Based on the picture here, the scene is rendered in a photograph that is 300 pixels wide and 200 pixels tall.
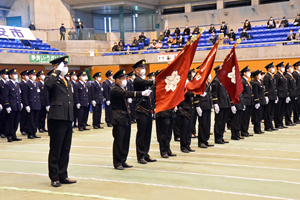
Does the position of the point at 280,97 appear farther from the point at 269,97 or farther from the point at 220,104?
the point at 220,104

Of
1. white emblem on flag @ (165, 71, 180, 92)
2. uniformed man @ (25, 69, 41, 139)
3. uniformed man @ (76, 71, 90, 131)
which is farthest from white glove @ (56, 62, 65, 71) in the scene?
uniformed man @ (76, 71, 90, 131)

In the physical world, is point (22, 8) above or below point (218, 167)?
above

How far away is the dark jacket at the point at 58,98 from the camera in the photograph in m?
5.20

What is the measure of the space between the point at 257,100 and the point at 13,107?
253 inches

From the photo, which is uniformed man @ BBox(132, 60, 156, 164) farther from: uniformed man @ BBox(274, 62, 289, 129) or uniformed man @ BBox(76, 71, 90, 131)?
uniformed man @ BBox(274, 62, 289, 129)

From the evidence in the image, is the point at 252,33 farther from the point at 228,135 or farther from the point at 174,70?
the point at 174,70

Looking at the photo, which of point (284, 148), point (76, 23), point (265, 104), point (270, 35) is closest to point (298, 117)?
point (265, 104)

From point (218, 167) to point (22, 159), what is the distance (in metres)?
3.71

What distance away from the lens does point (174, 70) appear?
257 inches

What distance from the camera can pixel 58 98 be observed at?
17.4 feet

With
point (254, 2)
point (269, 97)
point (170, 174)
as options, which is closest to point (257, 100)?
point (269, 97)

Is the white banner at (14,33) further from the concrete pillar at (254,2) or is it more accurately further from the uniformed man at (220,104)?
the uniformed man at (220,104)

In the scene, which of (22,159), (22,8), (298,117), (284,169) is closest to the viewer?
(284,169)

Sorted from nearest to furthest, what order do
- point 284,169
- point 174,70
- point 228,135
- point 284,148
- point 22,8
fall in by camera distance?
point 284,169 → point 174,70 → point 284,148 → point 228,135 → point 22,8
